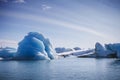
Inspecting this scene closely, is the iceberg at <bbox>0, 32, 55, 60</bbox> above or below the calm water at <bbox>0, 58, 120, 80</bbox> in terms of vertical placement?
above

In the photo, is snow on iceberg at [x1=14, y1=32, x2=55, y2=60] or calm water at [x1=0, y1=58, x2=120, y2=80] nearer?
calm water at [x1=0, y1=58, x2=120, y2=80]

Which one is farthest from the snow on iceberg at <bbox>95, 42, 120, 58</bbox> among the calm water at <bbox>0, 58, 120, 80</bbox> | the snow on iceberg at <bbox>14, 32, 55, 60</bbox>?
the calm water at <bbox>0, 58, 120, 80</bbox>

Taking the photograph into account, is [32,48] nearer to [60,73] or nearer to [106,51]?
[60,73]

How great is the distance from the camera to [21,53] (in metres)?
76.6

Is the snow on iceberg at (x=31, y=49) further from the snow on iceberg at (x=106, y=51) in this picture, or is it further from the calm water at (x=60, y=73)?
the snow on iceberg at (x=106, y=51)

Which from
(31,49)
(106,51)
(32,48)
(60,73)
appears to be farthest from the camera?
(106,51)

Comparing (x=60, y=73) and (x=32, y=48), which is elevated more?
(x=32, y=48)

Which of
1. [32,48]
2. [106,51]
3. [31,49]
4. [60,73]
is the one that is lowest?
[60,73]

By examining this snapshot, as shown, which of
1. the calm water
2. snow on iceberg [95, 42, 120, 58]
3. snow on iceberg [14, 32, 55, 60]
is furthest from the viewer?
snow on iceberg [95, 42, 120, 58]

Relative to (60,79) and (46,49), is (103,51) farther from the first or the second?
(60,79)

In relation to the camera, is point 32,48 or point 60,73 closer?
point 60,73

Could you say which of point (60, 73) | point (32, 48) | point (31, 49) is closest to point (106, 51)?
point (32, 48)

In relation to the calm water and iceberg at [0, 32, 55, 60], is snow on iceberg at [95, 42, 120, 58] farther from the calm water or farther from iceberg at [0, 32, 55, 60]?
the calm water

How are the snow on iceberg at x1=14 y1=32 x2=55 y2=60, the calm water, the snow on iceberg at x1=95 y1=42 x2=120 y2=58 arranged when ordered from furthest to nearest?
the snow on iceberg at x1=95 y1=42 x2=120 y2=58
the snow on iceberg at x1=14 y1=32 x2=55 y2=60
the calm water
